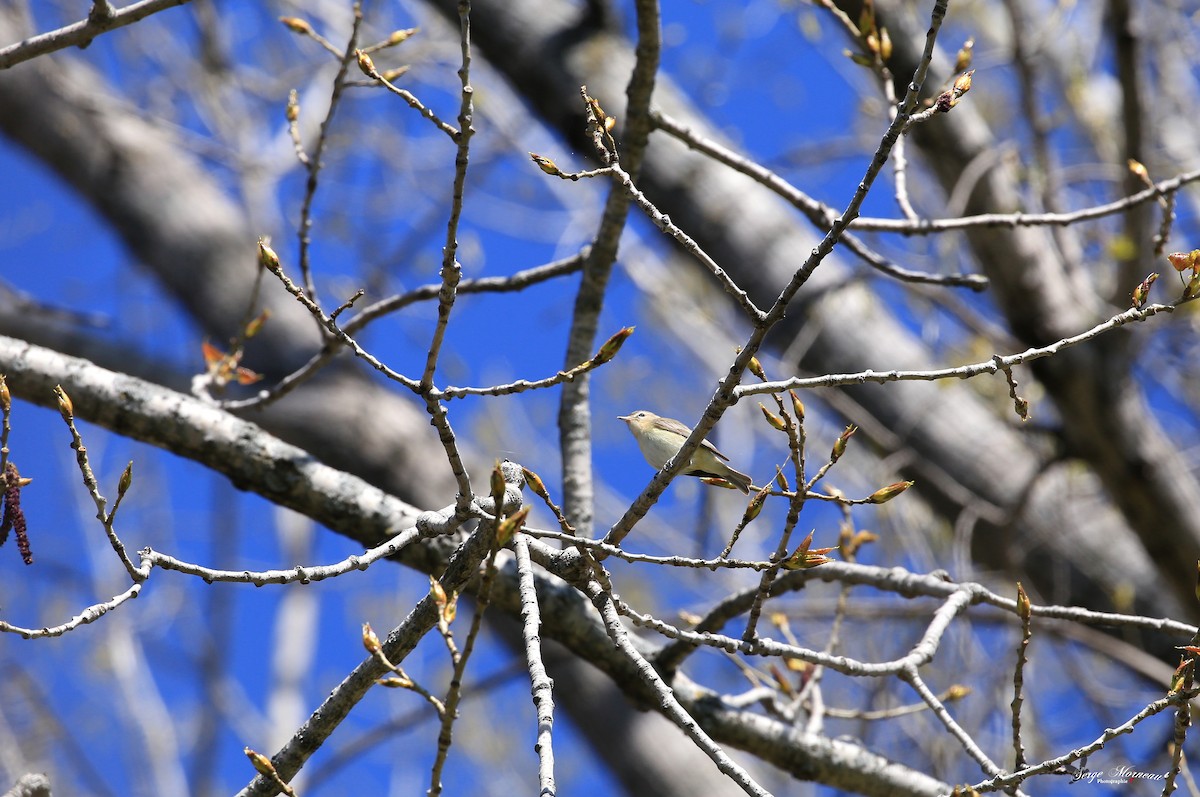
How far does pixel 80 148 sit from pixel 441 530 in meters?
4.95

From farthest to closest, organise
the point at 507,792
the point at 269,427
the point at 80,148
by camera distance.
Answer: the point at 507,792
the point at 80,148
the point at 269,427

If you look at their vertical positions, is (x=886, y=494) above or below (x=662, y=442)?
below

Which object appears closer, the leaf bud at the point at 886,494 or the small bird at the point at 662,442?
the leaf bud at the point at 886,494

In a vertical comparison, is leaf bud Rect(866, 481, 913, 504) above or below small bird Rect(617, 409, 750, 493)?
below

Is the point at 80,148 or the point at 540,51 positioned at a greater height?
the point at 80,148

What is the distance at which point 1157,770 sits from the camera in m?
4.09

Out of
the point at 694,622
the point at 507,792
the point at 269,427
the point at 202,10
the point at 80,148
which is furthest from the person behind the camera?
the point at 507,792

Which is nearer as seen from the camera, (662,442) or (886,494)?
(886,494)

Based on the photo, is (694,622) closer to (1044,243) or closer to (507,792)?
(1044,243)

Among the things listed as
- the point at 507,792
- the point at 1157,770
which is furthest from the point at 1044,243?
the point at 507,792

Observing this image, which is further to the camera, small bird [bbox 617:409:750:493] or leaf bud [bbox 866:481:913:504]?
small bird [bbox 617:409:750:493]

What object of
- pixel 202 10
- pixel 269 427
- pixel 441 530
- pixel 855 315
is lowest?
pixel 441 530

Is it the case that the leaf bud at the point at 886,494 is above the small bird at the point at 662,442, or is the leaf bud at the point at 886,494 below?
below

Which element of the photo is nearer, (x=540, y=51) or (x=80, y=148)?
(x=540, y=51)
